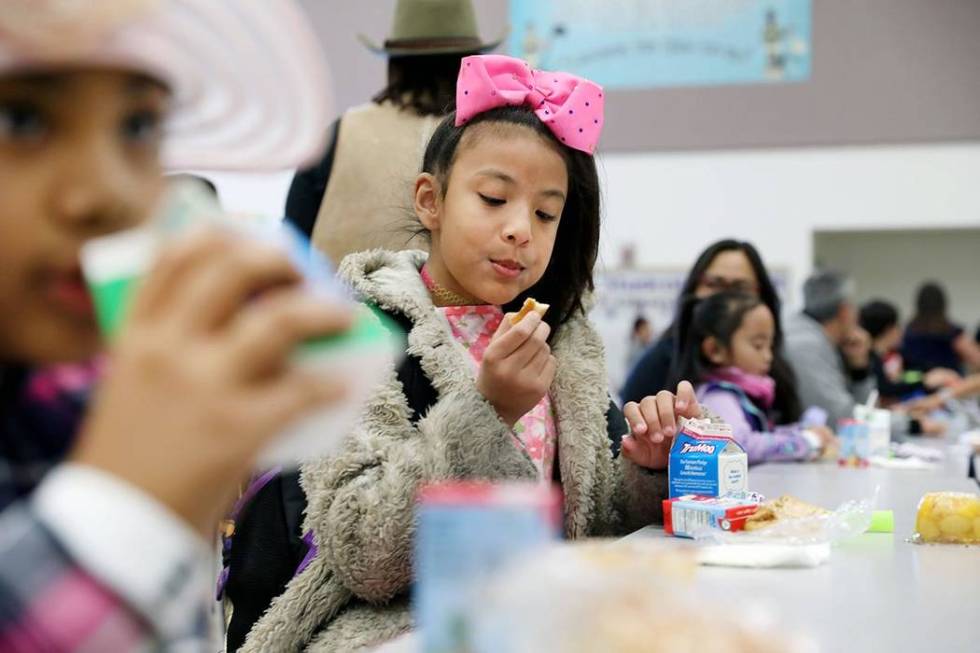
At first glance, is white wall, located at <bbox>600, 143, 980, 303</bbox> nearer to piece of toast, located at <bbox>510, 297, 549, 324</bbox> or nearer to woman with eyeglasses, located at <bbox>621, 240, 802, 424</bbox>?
woman with eyeglasses, located at <bbox>621, 240, 802, 424</bbox>

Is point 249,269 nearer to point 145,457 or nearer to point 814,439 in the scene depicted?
point 145,457

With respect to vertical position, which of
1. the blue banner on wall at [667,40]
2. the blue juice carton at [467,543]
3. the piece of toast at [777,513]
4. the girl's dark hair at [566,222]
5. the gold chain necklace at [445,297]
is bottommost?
the piece of toast at [777,513]

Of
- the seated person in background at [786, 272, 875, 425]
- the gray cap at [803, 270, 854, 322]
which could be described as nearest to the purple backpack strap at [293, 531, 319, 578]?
the seated person in background at [786, 272, 875, 425]

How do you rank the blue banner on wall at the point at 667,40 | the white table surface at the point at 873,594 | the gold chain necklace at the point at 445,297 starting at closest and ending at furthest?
the white table surface at the point at 873,594 → the gold chain necklace at the point at 445,297 → the blue banner on wall at the point at 667,40

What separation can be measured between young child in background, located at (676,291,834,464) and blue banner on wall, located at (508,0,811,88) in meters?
6.43

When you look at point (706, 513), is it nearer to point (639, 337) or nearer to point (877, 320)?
point (877, 320)

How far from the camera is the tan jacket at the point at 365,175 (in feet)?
7.65

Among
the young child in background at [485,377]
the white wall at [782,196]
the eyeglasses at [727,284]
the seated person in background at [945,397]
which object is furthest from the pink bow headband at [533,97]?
the white wall at [782,196]

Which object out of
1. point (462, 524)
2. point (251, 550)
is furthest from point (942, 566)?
point (462, 524)

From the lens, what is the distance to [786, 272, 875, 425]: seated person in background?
4.38 metres

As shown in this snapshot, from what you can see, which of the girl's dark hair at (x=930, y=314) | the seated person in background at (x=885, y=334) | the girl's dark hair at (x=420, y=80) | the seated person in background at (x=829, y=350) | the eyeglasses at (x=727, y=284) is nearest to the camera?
the girl's dark hair at (x=420, y=80)

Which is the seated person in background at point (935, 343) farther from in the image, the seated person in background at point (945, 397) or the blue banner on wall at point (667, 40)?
the blue banner on wall at point (667, 40)

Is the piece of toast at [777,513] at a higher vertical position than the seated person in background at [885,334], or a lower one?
higher

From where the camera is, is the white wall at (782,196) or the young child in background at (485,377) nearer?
the young child in background at (485,377)
